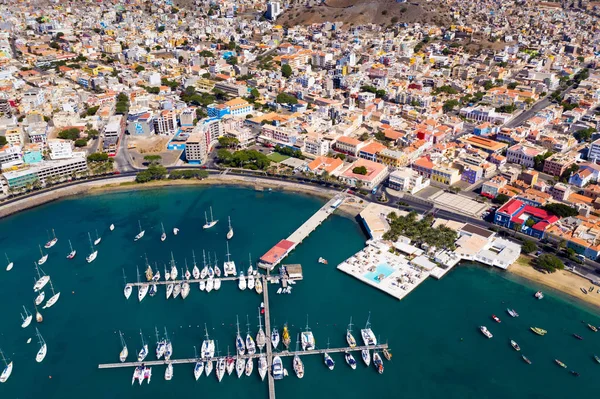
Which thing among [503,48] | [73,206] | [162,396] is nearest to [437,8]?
[503,48]

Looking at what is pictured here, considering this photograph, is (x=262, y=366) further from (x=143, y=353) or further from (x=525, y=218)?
(x=525, y=218)

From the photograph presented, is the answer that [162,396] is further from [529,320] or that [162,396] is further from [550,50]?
[550,50]

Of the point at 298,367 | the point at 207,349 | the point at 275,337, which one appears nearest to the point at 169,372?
the point at 207,349

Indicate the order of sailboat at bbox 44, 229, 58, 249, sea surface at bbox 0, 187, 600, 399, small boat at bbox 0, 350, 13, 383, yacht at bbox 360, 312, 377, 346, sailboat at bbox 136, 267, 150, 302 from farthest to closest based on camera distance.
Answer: sailboat at bbox 44, 229, 58, 249 → sailboat at bbox 136, 267, 150, 302 → yacht at bbox 360, 312, 377, 346 → small boat at bbox 0, 350, 13, 383 → sea surface at bbox 0, 187, 600, 399

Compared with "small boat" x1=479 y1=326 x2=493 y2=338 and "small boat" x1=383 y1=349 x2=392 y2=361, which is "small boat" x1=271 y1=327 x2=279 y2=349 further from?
"small boat" x1=479 y1=326 x2=493 y2=338

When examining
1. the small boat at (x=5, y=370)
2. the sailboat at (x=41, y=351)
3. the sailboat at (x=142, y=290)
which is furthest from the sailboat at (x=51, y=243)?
the small boat at (x=5, y=370)

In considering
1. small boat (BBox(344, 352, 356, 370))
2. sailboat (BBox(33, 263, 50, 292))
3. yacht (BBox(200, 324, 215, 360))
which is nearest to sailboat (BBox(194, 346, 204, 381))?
yacht (BBox(200, 324, 215, 360))
